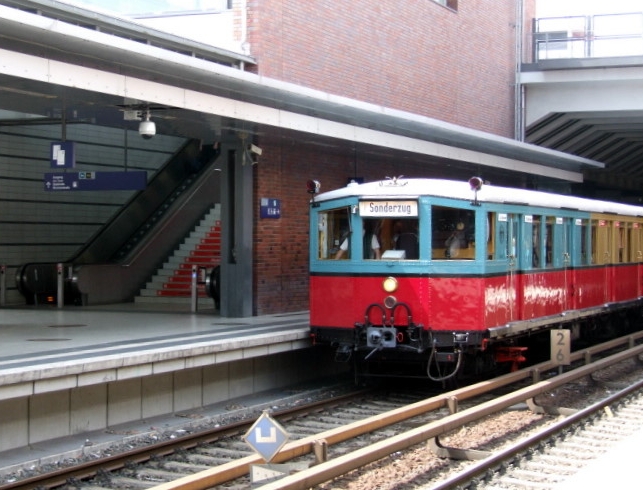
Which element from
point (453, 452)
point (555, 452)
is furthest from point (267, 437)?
point (555, 452)

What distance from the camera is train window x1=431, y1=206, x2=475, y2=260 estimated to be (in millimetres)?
12398

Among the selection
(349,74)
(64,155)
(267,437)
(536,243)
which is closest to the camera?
(267,437)

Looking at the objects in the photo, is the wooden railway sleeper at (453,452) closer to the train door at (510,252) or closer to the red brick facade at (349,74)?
the train door at (510,252)

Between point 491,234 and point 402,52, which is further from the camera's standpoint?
point 402,52

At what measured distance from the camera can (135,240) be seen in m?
22.1

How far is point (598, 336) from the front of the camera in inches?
743

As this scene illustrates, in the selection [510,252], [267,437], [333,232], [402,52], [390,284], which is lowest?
[267,437]

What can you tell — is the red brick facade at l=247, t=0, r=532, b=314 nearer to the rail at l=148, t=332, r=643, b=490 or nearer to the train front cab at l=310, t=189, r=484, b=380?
the train front cab at l=310, t=189, r=484, b=380

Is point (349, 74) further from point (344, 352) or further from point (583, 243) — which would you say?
point (344, 352)

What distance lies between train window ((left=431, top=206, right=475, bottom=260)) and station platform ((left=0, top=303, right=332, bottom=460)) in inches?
99.2

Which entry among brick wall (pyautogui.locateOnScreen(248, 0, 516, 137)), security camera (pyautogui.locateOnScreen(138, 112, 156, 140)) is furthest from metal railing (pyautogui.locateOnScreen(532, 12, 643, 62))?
security camera (pyautogui.locateOnScreen(138, 112, 156, 140))

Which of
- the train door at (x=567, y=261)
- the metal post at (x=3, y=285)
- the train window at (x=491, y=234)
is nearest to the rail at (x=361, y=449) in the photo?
the train window at (x=491, y=234)

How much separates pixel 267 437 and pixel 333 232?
6016 mm

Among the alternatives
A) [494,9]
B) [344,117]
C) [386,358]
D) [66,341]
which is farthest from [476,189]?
[494,9]
